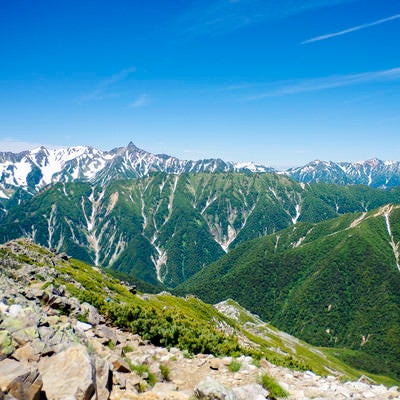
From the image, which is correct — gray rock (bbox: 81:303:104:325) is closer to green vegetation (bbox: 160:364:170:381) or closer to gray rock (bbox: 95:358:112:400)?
green vegetation (bbox: 160:364:170:381)

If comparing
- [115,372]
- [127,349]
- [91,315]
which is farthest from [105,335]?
[115,372]

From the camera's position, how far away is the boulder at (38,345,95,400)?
13148 mm

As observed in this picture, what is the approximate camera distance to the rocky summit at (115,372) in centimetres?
1332

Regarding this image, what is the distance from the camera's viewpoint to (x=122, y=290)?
97.7 meters

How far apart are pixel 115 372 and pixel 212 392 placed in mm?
5898

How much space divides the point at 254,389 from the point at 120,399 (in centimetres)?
666

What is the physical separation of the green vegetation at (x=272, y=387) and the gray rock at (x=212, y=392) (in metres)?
3.22

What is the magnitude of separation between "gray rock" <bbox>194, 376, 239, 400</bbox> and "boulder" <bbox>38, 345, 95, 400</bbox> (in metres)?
A: 4.68

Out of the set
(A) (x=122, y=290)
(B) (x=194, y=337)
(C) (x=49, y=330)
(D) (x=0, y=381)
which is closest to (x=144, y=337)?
(B) (x=194, y=337)

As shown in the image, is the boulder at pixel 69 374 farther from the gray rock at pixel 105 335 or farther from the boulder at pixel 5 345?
the gray rock at pixel 105 335

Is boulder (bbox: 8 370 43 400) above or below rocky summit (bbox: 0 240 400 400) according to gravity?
above

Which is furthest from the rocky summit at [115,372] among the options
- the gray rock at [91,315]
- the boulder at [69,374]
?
the gray rock at [91,315]

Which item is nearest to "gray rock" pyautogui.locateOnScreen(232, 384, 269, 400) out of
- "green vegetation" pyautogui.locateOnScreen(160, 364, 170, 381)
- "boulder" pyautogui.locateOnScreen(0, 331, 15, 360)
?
"green vegetation" pyautogui.locateOnScreen(160, 364, 170, 381)

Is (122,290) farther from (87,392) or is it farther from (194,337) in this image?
(87,392)
